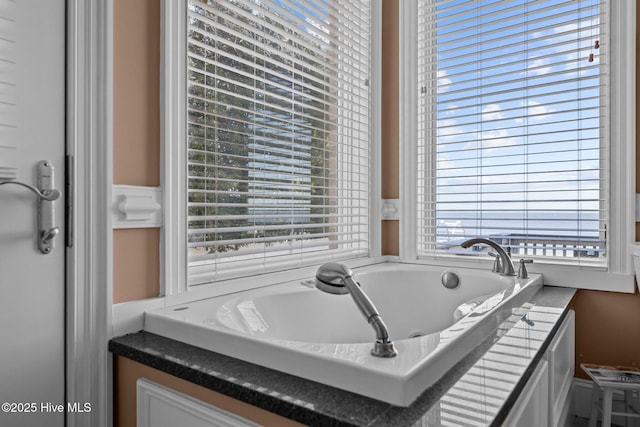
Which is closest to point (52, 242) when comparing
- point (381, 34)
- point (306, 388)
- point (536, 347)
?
point (306, 388)

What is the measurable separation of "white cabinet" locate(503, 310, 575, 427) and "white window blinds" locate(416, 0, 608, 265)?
0.55 metres

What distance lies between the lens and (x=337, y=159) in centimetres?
237

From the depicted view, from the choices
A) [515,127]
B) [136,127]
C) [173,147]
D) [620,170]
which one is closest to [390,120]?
[515,127]

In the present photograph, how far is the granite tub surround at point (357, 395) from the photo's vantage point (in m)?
0.80

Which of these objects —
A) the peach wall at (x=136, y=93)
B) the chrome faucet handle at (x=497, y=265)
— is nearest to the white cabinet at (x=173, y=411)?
the peach wall at (x=136, y=93)

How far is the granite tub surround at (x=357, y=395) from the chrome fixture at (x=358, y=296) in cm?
13

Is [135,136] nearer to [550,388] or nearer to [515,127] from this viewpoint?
[550,388]

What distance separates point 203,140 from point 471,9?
1.86 metres

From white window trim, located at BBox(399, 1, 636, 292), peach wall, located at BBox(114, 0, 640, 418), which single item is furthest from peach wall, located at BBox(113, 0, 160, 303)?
white window trim, located at BBox(399, 1, 636, 292)

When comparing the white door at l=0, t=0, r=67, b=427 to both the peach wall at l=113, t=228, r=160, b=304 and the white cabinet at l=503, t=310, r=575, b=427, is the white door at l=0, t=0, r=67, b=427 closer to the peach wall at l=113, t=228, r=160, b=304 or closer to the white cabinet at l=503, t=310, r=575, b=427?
the peach wall at l=113, t=228, r=160, b=304

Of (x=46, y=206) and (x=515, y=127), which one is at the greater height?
(x=515, y=127)

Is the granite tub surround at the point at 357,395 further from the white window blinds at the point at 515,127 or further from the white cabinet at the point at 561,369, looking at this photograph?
the white window blinds at the point at 515,127

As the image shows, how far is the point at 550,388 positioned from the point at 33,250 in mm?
1708

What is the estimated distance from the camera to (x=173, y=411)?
3.54 feet
